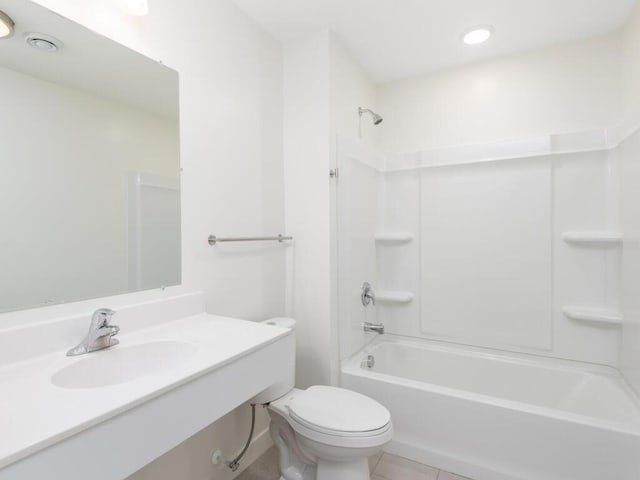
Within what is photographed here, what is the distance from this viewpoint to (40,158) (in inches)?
40.1

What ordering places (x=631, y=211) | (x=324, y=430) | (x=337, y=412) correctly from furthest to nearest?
(x=631, y=211) < (x=337, y=412) < (x=324, y=430)

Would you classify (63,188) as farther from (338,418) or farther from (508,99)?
(508,99)

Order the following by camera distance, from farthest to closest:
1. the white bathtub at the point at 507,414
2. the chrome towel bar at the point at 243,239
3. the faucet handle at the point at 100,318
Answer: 1. the chrome towel bar at the point at 243,239
2. the white bathtub at the point at 507,414
3. the faucet handle at the point at 100,318

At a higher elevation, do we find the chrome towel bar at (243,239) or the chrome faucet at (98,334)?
the chrome towel bar at (243,239)

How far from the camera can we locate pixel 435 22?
1889 millimetres

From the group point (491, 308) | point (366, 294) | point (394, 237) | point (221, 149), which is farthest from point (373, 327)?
point (221, 149)

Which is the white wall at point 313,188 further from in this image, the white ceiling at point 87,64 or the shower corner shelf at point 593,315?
the shower corner shelf at point 593,315

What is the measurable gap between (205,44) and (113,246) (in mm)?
1047

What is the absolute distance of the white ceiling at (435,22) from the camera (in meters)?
1.75

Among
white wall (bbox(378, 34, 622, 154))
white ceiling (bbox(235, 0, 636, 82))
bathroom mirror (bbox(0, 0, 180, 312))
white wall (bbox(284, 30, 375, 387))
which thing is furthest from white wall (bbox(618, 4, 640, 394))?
bathroom mirror (bbox(0, 0, 180, 312))

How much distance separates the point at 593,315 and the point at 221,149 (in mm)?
2322

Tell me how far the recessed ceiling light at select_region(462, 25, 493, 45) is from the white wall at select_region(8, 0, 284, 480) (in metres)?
1.16

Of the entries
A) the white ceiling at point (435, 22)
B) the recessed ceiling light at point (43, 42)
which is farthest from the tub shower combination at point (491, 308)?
Result: the recessed ceiling light at point (43, 42)

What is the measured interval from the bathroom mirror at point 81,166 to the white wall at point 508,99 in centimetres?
177
